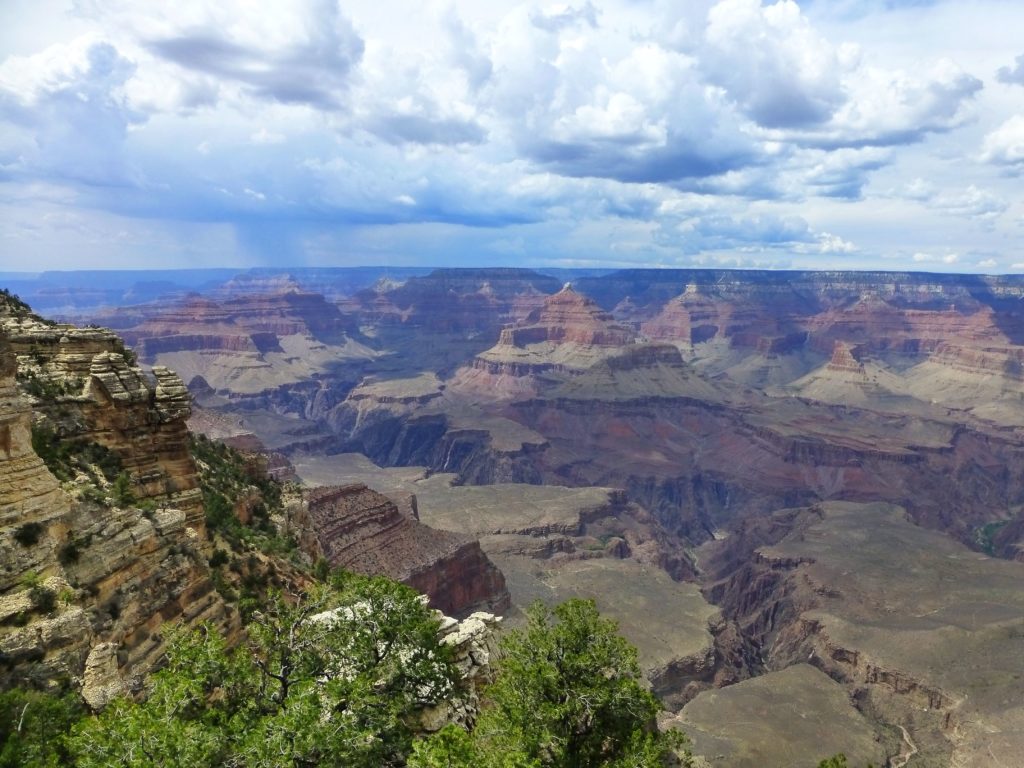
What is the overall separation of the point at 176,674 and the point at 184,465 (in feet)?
54.1

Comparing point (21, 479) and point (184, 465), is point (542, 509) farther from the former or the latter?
point (21, 479)

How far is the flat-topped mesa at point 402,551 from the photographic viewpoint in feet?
222

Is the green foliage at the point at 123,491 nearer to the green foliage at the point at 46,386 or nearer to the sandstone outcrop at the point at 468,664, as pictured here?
the green foliage at the point at 46,386

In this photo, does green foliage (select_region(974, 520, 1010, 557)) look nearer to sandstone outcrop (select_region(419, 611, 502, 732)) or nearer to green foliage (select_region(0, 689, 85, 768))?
sandstone outcrop (select_region(419, 611, 502, 732))

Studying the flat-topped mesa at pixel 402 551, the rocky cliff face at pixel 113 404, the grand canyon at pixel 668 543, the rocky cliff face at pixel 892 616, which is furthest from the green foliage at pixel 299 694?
the rocky cliff face at pixel 892 616

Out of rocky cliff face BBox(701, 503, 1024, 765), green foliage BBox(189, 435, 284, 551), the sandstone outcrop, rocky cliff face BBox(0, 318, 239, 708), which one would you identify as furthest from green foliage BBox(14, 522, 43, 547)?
rocky cliff face BBox(701, 503, 1024, 765)

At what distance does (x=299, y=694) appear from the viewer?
1361 cm

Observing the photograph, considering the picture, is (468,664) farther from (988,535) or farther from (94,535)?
(988,535)

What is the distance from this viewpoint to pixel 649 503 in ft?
521

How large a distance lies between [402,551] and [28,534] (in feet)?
185

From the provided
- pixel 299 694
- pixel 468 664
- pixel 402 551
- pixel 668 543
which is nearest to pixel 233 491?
pixel 468 664

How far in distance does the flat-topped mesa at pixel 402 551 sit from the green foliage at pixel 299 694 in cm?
4924

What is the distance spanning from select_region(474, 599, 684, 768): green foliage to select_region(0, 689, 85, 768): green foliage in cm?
906

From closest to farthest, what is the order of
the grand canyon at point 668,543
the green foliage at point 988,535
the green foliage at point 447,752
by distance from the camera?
the green foliage at point 447,752
the grand canyon at point 668,543
the green foliage at point 988,535
